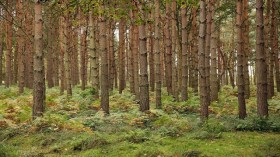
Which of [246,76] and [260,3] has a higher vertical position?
[260,3]

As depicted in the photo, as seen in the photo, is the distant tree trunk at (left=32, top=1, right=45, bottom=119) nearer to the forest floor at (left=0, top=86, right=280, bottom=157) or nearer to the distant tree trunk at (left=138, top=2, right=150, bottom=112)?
the forest floor at (left=0, top=86, right=280, bottom=157)

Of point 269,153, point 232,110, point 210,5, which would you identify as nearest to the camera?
point 269,153

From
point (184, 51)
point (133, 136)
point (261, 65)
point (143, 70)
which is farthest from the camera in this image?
point (184, 51)

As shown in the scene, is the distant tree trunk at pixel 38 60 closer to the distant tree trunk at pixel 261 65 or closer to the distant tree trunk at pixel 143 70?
the distant tree trunk at pixel 143 70

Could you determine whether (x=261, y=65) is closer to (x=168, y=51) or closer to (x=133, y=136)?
(x=133, y=136)

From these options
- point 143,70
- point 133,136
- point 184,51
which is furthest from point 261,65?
point 184,51

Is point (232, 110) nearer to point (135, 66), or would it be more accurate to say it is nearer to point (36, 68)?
point (135, 66)

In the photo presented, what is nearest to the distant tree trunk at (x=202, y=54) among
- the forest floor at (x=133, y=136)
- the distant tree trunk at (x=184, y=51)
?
the forest floor at (x=133, y=136)

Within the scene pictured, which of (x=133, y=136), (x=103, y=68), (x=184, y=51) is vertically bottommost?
(x=133, y=136)

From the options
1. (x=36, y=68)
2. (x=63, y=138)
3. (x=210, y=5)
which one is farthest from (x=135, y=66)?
(x=63, y=138)

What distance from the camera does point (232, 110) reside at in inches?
504

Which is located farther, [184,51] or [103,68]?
[184,51]

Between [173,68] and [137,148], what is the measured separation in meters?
8.96

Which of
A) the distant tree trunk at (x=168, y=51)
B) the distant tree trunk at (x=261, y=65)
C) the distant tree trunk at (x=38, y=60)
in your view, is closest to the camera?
the distant tree trunk at (x=38, y=60)
